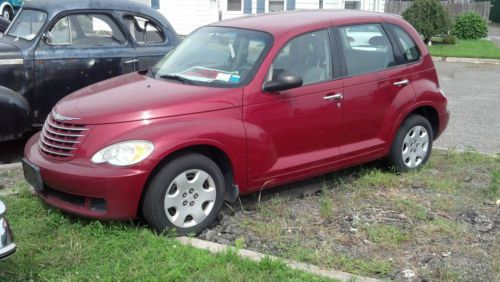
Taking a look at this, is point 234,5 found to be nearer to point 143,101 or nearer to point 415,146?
point 415,146

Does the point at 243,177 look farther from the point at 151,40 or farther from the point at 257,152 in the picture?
the point at 151,40

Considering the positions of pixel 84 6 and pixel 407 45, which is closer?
pixel 407 45

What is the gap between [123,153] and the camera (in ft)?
14.3

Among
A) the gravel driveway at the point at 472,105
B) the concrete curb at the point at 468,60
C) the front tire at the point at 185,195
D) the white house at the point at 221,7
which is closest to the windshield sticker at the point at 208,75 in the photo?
the front tire at the point at 185,195

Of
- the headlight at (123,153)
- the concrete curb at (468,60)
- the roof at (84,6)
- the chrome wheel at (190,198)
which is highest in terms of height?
the roof at (84,6)

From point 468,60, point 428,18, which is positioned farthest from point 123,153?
point 428,18

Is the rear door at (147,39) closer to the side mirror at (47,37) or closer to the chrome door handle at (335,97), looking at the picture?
the side mirror at (47,37)

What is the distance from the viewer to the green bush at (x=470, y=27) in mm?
23000

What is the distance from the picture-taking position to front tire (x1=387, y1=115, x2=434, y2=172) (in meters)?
6.25

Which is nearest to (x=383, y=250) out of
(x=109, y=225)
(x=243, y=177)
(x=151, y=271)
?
(x=243, y=177)

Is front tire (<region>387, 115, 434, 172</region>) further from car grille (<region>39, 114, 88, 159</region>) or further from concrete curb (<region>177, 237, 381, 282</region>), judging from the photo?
car grille (<region>39, 114, 88, 159</region>)

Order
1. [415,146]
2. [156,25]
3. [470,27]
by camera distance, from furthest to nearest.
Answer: [470,27] → [156,25] → [415,146]

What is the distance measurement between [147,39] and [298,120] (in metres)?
Result: 3.35

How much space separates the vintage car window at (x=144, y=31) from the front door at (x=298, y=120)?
300 centimetres
